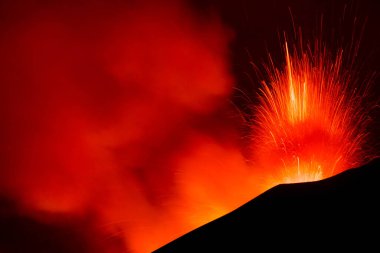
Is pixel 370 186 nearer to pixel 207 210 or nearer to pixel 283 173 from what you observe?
pixel 283 173

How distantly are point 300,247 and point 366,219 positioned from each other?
595 millimetres

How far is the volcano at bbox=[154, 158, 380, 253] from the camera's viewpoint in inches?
150

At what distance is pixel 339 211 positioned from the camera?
410cm

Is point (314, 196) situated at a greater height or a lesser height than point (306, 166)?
lesser

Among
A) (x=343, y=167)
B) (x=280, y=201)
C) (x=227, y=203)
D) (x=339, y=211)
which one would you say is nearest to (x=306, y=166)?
(x=343, y=167)

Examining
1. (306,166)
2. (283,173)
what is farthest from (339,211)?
(283,173)

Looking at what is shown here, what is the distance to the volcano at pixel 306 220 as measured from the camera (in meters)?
3.81

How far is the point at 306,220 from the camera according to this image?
14.0ft

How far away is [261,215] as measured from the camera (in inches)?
191

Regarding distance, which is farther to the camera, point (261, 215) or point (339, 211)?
point (261, 215)

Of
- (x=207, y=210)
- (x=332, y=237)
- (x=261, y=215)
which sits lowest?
(x=332, y=237)

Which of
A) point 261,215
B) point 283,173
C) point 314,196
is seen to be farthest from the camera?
point 283,173

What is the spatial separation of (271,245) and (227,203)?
8.31m

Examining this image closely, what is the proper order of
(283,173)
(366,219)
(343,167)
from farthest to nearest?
(283,173), (343,167), (366,219)
